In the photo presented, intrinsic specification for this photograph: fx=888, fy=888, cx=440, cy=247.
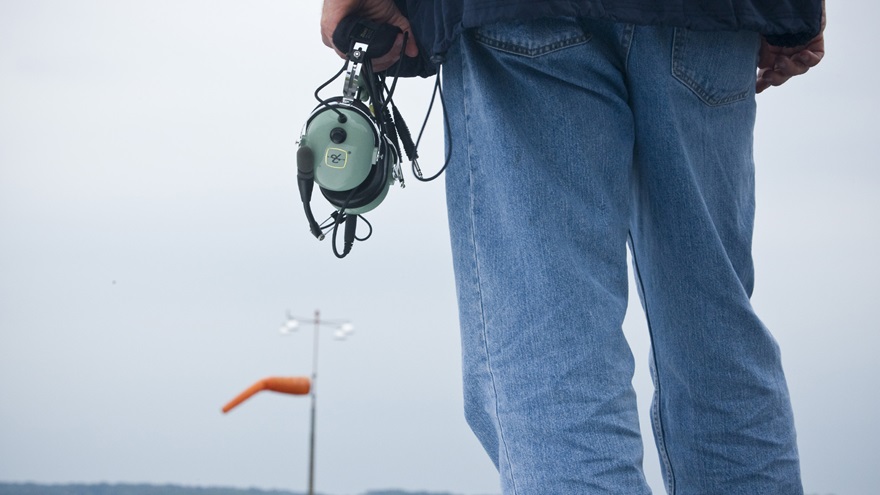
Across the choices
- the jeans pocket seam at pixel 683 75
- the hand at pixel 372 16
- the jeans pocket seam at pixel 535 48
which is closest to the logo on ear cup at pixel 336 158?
the hand at pixel 372 16

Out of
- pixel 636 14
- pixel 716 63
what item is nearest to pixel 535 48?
pixel 636 14

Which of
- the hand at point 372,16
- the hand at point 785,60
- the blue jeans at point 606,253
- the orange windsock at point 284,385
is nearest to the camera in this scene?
the blue jeans at point 606,253

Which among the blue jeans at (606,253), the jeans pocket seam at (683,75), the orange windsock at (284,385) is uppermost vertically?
the jeans pocket seam at (683,75)

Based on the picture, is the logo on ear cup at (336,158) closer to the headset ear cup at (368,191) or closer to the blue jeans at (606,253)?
the headset ear cup at (368,191)

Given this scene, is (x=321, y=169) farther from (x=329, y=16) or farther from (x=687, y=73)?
(x=687, y=73)

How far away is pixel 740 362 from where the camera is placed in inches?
41.7

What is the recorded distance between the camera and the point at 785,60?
1278 millimetres

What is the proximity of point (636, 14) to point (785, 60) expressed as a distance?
450mm

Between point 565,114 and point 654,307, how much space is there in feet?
0.98

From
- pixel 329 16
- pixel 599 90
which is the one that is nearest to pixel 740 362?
pixel 599 90

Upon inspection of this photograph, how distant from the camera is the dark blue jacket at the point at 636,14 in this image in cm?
92

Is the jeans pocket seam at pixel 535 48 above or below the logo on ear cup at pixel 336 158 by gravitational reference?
above

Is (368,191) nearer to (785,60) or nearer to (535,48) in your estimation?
(535,48)

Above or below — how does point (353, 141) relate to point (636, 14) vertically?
below
